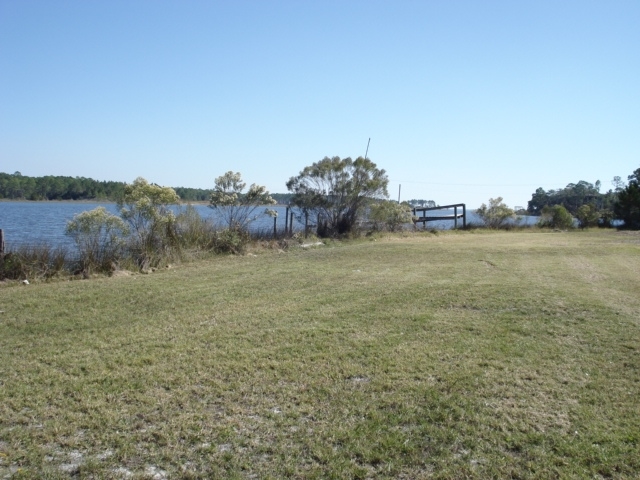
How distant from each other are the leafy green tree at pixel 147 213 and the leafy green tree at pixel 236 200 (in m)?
3.44

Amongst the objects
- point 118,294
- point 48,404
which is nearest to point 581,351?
point 48,404

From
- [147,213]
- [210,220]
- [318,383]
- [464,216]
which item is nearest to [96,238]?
[147,213]

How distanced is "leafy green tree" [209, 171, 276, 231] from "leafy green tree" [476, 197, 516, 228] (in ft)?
62.6

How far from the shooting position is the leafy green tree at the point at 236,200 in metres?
16.5

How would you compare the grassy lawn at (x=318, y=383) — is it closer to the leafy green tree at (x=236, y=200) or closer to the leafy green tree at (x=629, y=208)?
the leafy green tree at (x=236, y=200)

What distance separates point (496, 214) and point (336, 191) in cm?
1462

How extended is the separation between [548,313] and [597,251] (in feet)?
36.0

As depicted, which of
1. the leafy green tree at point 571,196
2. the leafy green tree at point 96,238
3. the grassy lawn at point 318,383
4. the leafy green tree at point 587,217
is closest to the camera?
the grassy lawn at point 318,383

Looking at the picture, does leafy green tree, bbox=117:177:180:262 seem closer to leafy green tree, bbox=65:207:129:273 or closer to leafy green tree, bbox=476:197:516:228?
leafy green tree, bbox=65:207:129:273

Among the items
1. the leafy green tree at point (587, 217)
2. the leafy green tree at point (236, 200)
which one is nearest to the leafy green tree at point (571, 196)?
the leafy green tree at point (587, 217)

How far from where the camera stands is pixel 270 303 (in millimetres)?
7785

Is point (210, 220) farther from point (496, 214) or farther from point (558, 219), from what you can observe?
point (558, 219)

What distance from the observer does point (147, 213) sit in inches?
496

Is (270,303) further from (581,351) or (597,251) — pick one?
(597,251)
